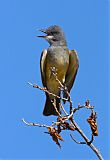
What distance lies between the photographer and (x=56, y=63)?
8.41 meters

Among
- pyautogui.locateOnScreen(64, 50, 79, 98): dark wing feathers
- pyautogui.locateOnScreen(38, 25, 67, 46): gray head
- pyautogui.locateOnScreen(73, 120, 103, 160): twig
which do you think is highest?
pyautogui.locateOnScreen(38, 25, 67, 46): gray head

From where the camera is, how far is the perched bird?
27.4ft

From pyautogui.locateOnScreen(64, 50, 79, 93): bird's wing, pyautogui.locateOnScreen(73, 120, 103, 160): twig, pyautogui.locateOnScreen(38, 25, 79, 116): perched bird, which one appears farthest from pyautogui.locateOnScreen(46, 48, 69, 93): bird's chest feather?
pyautogui.locateOnScreen(73, 120, 103, 160): twig

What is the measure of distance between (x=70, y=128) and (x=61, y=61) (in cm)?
419

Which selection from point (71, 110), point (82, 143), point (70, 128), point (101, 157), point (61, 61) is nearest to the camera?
point (101, 157)

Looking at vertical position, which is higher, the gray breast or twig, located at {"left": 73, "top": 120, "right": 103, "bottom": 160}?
the gray breast

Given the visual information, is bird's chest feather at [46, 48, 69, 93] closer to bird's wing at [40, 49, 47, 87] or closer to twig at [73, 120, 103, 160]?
bird's wing at [40, 49, 47, 87]

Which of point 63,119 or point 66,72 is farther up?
point 66,72

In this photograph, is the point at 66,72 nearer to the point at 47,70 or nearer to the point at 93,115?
the point at 47,70

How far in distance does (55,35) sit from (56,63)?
72 cm

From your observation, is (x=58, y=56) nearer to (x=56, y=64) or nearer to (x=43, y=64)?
(x=56, y=64)

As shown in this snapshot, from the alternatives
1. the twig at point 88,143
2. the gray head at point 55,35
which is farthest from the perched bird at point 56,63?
the twig at point 88,143

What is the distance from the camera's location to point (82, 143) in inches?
158

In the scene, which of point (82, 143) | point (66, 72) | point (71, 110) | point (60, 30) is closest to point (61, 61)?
point (66, 72)
